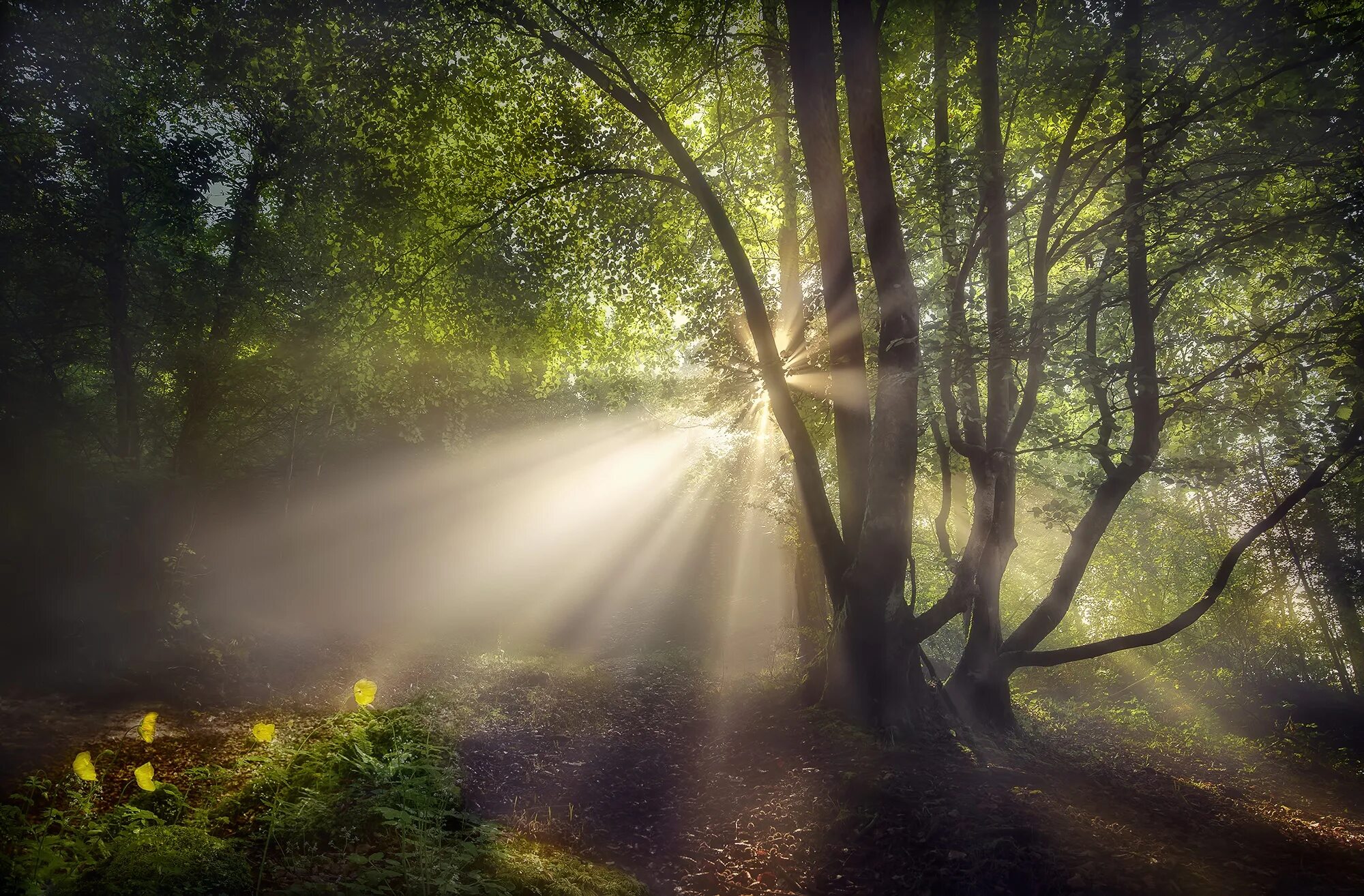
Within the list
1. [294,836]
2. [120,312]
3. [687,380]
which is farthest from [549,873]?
[120,312]

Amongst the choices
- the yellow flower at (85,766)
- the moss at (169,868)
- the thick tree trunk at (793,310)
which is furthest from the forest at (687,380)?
the yellow flower at (85,766)

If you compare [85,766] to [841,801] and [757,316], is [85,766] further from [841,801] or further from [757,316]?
[757,316]

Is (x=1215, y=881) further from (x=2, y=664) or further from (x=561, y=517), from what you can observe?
(x=561, y=517)

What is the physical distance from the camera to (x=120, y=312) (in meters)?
13.4

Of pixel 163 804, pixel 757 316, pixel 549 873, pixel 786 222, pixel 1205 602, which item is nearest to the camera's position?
pixel 549 873

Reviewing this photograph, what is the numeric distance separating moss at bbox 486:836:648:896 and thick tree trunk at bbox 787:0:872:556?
4.05 m

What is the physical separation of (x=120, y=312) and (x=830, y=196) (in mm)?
15626

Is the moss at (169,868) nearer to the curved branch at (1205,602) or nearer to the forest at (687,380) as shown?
the forest at (687,380)

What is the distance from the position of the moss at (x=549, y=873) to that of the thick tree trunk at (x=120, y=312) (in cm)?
1437

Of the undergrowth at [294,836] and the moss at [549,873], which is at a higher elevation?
the undergrowth at [294,836]

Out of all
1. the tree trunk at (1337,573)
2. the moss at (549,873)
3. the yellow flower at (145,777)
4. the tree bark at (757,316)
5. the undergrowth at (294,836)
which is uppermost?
the tree bark at (757,316)

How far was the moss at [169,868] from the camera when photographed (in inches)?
100

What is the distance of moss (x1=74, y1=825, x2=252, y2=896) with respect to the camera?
2549mm

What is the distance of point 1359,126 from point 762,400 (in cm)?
808
